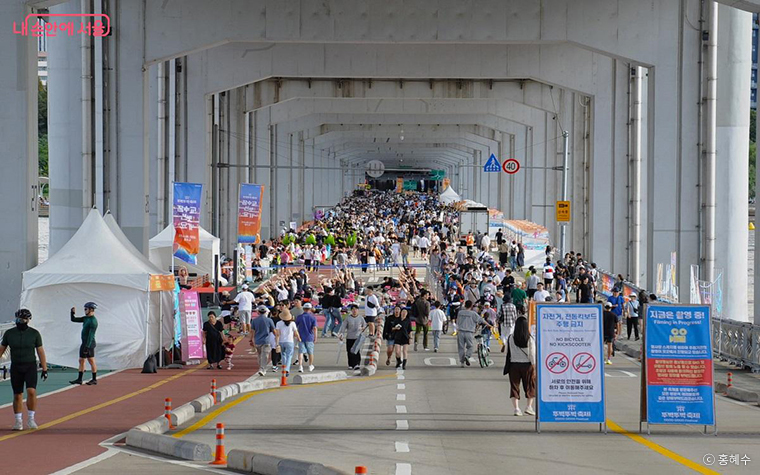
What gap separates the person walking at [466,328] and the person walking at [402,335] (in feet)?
3.70

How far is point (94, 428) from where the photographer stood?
15.2 m

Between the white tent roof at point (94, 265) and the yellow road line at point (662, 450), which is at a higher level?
the white tent roof at point (94, 265)

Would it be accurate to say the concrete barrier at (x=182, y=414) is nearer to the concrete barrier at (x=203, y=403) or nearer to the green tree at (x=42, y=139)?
the concrete barrier at (x=203, y=403)

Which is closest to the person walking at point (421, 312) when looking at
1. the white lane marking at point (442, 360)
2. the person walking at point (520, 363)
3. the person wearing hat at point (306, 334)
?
the white lane marking at point (442, 360)

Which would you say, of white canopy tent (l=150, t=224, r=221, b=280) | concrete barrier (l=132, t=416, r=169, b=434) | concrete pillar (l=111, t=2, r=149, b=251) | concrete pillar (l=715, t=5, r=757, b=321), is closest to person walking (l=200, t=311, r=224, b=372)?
Result: concrete barrier (l=132, t=416, r=169, b=434)

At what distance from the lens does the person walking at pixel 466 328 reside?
24562 mm

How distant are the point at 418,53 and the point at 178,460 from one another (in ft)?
109

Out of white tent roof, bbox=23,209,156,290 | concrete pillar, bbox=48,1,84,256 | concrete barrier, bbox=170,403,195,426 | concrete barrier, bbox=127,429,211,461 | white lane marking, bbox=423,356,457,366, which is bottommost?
white lane marking, bbox=423,356,457,366

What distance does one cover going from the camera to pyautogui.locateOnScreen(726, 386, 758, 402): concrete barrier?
62.1 feet

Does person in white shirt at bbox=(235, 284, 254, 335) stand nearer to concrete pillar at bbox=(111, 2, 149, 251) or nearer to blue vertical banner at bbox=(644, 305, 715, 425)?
concrete pillar at bbox=(111, 2, 149, 251)

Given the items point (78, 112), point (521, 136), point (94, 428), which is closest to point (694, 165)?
point (78, 112)

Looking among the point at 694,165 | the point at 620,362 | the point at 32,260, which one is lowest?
the point at 620,362

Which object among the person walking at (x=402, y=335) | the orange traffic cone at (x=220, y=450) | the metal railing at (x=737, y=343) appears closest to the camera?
the orange traffic cone at (x=220, y=450)

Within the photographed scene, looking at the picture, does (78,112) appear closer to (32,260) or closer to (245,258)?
(32,260)
